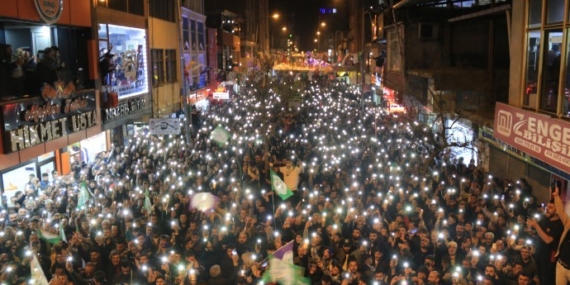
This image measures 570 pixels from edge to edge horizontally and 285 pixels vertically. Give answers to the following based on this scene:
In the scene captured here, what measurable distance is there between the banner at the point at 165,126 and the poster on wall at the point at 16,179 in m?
3.91

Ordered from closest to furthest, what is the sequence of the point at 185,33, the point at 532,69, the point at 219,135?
the point at 532,69 → the point at 219,135 → the point at 185,33

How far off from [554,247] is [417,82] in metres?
16.4

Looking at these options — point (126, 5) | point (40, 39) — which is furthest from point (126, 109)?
point (40, 39)

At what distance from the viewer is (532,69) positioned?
1195cm

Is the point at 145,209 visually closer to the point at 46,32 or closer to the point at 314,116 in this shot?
the point at 46,32

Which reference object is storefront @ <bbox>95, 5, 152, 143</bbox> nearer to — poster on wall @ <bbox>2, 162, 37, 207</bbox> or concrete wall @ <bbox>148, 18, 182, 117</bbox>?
concrete wall @ <bbox>148, 18, 182, 117</bbox>

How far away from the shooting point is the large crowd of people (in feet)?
31.1

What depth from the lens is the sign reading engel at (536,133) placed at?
9.27 metres

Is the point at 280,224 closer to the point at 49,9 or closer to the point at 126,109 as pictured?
the point at 49,9

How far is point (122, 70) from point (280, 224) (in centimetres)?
1205

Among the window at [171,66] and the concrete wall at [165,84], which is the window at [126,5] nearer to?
the concrete wall at [165,84]

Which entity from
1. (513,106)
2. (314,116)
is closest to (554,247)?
(513,106)

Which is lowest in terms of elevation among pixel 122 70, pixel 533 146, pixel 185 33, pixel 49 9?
pixel 533 146

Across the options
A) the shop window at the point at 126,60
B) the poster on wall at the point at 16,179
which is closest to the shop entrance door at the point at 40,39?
the shop window at the point at 126,60
